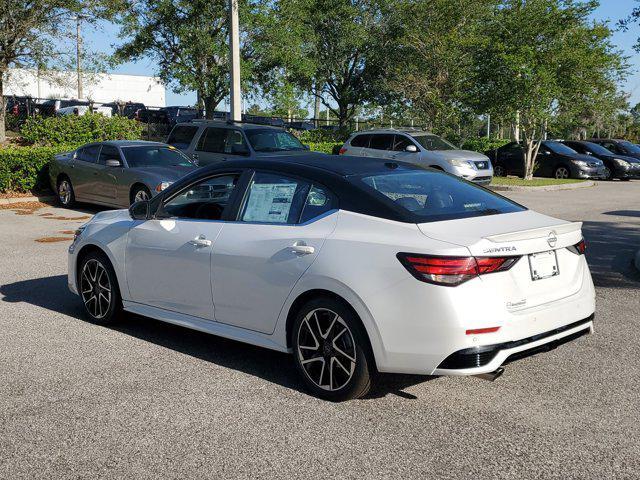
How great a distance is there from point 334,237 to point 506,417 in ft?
4.99

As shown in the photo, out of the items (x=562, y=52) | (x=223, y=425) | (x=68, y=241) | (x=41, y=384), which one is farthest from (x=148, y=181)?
(x=562, y=52)

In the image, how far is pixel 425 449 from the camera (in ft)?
13.8

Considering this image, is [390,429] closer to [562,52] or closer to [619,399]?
[619,399]

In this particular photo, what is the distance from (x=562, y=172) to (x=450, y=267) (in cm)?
2656

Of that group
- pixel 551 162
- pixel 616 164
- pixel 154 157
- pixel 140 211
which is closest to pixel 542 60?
pixel 551 162

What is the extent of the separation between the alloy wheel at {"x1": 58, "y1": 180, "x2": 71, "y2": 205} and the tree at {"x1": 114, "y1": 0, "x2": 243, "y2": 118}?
12360 mm

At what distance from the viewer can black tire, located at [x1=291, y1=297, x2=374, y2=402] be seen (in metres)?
4.73

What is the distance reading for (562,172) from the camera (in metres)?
29.4

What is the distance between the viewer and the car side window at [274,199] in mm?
5301

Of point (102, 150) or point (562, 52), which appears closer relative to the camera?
point (102, 150)

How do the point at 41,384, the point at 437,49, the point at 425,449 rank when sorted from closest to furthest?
1. the point at 425,449
2. the point at 41,384
3. the point at 437,49

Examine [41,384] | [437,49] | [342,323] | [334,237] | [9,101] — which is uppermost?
[437,49]

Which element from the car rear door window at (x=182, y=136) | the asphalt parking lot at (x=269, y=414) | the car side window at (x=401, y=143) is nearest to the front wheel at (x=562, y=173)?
the car side window at (x=401, y=143)

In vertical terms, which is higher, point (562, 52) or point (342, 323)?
point (562, 52)
